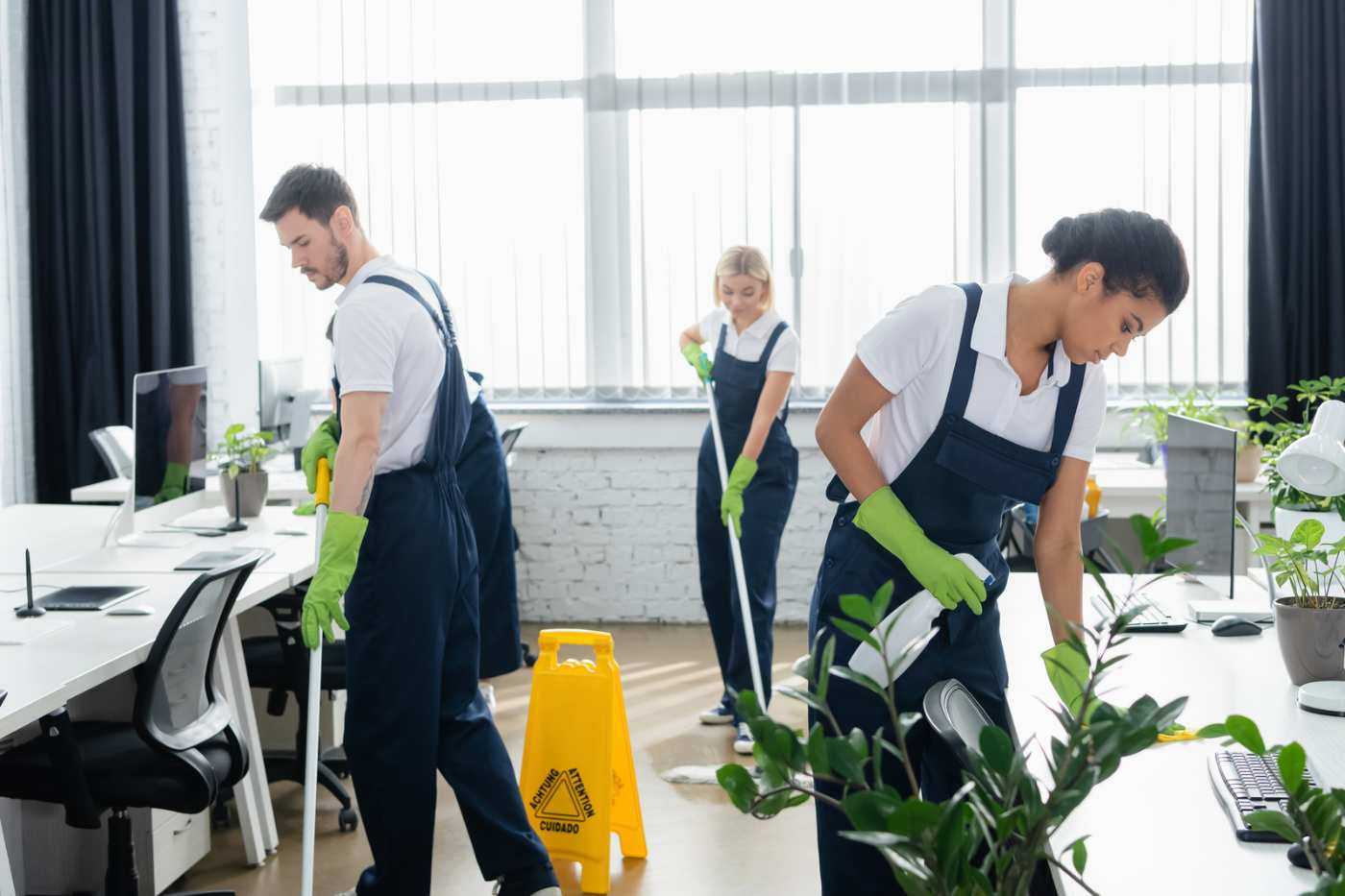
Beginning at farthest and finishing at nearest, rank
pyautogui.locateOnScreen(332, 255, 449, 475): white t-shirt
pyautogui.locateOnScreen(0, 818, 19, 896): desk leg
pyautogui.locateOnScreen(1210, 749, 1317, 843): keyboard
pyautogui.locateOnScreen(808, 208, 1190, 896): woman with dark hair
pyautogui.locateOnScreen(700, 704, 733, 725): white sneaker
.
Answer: pyautogui.locateOnScreen(700, 704, 733, 725): white sneaker, pyautogui.locateOnScreen(332, 255, 449, 475): white t-shirt, pyautogui.locateOnScreen(0, 818, 19, 896): desk leg, pyautogui.locateOnScreen(808, 208, 1190, 896): woman with dark hair, pyautogui.locateOnScreen(1210, 749, 1317, 843): keyboard

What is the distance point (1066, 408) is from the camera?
79.6 inches

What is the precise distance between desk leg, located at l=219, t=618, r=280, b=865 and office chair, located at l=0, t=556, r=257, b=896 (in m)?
0.39

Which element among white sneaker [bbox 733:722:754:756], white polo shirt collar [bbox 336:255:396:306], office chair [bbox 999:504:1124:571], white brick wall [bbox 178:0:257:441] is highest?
white brick wall [bbox 178:0:257:441]

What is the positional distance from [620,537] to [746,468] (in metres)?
1.85

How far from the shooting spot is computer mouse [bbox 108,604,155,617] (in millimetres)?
2873

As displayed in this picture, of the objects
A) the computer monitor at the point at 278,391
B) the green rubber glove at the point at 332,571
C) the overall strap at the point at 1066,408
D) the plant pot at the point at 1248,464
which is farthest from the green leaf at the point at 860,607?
the computer monitor at the point at 278,391

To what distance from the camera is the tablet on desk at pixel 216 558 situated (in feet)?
11.2

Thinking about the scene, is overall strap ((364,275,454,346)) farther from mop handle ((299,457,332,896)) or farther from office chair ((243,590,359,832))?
office chair ((243,590,359,832))

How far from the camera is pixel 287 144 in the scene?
5.75 metres

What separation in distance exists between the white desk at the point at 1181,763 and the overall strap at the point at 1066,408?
372mm

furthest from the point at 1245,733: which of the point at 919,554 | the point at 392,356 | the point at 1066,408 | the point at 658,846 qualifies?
the point at 658,846

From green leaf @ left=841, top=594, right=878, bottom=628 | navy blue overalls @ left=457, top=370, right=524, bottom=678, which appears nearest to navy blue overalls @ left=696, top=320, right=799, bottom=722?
navy blue overalls @ left=457, top=370, right=524, bottom=678

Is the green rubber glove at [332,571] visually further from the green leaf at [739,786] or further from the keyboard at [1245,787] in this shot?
the green leaf at [739,786]

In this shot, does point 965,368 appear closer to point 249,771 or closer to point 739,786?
point 739,786
